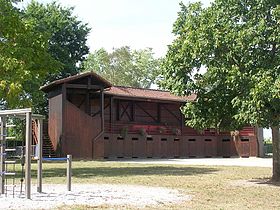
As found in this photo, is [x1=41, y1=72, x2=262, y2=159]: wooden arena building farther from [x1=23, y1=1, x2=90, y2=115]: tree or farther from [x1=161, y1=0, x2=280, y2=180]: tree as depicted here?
[x1=161, y1=0, x2=280, y2=180]: tree

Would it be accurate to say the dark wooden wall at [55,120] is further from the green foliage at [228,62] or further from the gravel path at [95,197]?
the gravel path at [95,197]

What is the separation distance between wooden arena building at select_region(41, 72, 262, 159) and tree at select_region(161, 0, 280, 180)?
15.7 meters

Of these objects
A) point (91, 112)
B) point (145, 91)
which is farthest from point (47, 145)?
point (145, 91)

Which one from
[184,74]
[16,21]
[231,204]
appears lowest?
[231,204]

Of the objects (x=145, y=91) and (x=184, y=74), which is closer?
(x=184, y=74)

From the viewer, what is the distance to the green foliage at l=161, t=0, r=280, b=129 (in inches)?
548

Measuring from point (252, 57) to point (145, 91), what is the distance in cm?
2726

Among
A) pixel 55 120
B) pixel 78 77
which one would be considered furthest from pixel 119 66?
pixel 78 77

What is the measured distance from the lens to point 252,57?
1455 centimetres

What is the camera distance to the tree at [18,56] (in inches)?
721

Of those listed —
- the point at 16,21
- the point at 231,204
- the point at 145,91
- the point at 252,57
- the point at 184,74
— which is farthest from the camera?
the point at 145,91

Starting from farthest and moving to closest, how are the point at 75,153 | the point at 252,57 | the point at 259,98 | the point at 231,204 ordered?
the point at 75,153 < the point at 252,57 < the point at 259,98 < the point at 231,204

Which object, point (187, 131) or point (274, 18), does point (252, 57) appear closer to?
point (274, 18)

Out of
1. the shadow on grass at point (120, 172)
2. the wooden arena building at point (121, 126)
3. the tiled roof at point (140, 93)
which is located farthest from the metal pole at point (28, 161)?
the tiled roof at point (140, 93)
